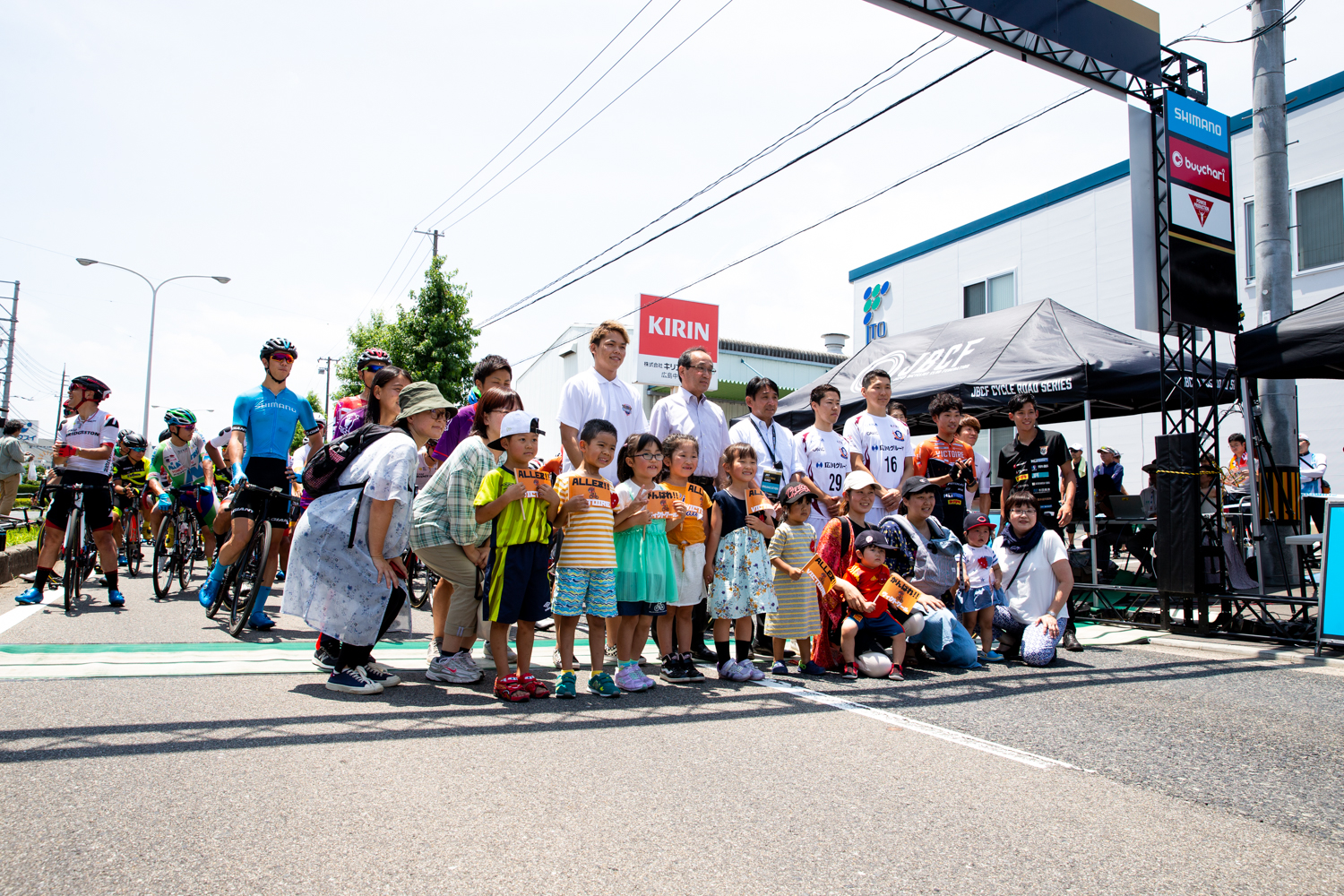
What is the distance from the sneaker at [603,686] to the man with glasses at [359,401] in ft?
8.04

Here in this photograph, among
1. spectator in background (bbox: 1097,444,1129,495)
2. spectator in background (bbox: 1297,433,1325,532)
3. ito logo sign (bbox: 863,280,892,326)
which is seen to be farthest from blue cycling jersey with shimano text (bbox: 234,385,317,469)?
ito logo sign (bbox: 863,280,892,326)

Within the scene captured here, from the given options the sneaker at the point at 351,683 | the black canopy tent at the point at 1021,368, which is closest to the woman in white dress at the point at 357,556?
the sneaker at the point at 351,683

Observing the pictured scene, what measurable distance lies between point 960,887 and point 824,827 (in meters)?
0.52

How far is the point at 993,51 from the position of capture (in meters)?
8.27

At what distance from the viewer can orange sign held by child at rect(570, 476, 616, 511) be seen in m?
4.78

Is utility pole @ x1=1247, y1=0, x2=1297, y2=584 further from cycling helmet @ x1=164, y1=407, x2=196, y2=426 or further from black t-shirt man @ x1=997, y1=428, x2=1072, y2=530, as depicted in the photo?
cycling helmet @ x1=164, y1=407, x2=196, y2=426

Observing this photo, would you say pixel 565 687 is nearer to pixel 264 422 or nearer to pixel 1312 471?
pixel 264 422

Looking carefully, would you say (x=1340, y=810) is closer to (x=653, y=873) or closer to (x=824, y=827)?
(x=824, y=827)

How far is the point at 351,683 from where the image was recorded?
4465 mm

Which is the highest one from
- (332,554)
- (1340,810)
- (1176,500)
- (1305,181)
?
(1305,181)

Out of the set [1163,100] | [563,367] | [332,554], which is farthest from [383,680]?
[563,367]

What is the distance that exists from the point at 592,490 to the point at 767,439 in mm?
1982

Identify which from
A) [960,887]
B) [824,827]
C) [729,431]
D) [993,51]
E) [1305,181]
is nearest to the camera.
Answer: [960,887]

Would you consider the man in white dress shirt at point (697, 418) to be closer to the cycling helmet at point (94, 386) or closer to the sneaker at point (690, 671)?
the sneaker at point (690, 671)
